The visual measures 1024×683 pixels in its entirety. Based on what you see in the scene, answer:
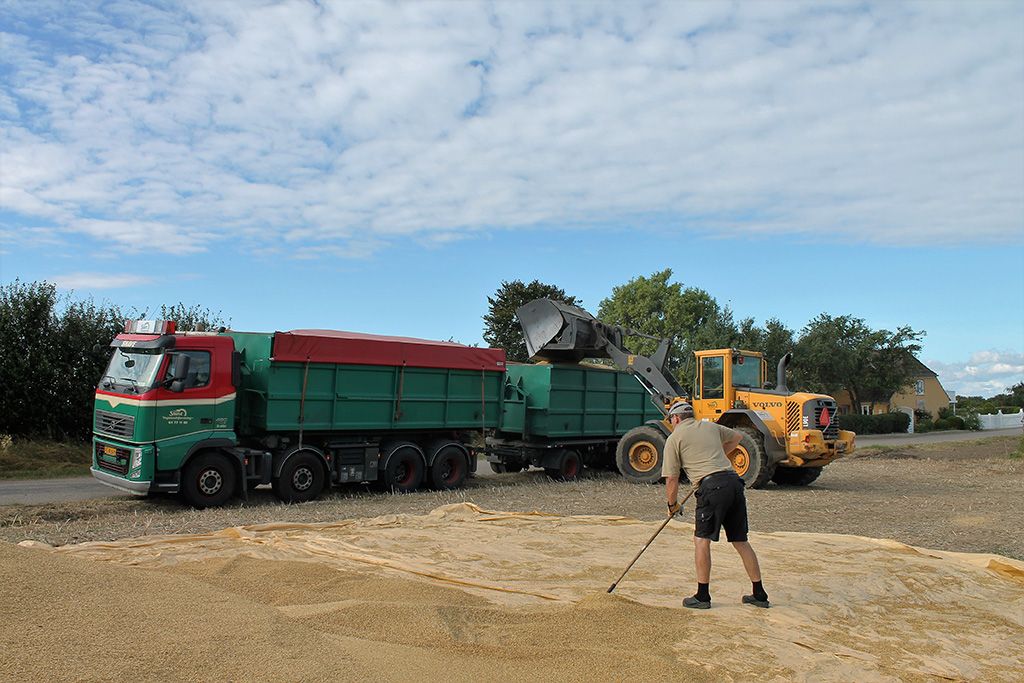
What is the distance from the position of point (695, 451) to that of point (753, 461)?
9.31 metres

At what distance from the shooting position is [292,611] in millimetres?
5242

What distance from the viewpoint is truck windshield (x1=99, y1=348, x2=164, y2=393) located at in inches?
476

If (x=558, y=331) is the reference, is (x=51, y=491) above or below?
below

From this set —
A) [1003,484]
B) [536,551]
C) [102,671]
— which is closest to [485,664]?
[102,671]

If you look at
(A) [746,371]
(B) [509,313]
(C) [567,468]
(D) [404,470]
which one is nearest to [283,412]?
(D) [404,470]

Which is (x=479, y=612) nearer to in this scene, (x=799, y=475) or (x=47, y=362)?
(x=799, y=475)

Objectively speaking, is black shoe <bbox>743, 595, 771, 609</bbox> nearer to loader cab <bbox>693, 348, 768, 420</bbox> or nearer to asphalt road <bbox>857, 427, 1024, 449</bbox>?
loader cab <bbox>693, 348, 768, 420</bbox>

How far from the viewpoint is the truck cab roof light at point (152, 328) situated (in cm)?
1246

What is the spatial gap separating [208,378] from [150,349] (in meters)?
0.91

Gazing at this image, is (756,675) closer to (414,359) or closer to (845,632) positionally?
(845,632)

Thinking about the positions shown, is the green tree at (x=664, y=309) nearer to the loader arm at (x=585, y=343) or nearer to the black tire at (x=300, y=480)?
the loader arm at (x=585, y=343)

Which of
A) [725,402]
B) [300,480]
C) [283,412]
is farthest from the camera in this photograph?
[725,402]

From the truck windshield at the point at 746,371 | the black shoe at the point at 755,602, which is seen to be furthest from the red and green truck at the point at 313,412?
the black shoe at the point at 755,602

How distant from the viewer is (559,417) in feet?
56.8
